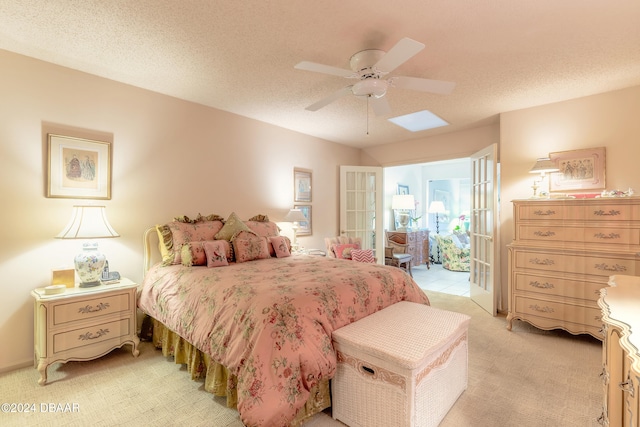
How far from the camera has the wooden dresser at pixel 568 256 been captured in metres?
2.69

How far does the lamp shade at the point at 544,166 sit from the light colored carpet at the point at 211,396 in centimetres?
179

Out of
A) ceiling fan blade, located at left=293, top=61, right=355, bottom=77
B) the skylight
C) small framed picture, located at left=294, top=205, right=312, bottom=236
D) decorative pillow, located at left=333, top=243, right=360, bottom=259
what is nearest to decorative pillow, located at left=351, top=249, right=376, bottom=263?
decorative pillow, located at left=333, top=243, right=360, bottom=259

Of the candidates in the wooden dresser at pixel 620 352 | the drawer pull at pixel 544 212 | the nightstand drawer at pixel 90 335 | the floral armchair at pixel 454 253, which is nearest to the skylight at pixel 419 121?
the drawer pull at pixel 544 212

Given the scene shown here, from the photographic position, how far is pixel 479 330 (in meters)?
3.28

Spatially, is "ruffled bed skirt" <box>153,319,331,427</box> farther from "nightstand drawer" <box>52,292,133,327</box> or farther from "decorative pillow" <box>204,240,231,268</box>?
"decorative pillow" <box>204,240,231,268</box>

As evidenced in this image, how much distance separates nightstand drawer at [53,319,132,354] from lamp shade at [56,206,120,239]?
73 cm

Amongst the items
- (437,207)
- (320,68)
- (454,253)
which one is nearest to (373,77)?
(320,68)

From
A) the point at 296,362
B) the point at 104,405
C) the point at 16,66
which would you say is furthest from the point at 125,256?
the point at 296,362

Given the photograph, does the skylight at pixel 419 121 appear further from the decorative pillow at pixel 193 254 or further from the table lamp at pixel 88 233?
the table lamp at pixel 88 233

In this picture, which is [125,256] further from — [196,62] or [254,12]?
[254,12]

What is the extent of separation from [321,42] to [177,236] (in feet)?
7.25

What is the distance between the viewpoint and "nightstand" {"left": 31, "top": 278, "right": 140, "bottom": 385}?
221cm

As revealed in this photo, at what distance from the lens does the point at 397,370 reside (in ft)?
5.17

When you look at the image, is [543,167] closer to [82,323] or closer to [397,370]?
[397,370]
